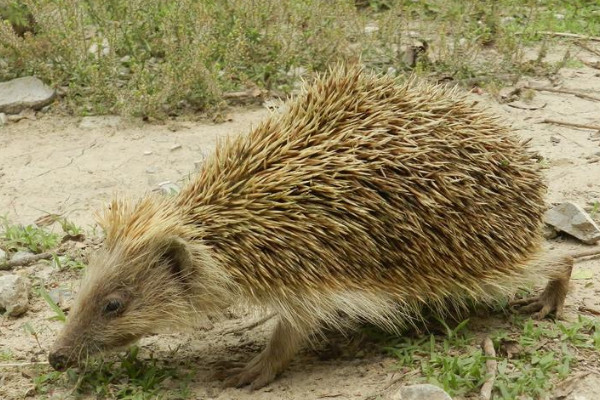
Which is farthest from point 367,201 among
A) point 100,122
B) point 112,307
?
point 100,122

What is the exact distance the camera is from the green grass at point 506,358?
176 inches

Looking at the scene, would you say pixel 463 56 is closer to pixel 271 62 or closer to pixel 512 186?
pixel 271 62

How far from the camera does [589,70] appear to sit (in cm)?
904

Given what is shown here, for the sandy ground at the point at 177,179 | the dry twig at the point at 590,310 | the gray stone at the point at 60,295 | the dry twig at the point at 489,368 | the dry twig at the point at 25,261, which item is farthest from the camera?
the dry twig at the point at 25,261

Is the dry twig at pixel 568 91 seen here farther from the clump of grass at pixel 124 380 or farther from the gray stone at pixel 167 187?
the clump of grass at pixel 124 380

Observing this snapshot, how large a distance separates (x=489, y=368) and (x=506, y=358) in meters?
0.19

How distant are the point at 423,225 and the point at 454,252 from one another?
25 centimetres

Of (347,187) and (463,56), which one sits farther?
(463,56)

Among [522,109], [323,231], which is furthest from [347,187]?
[522,109]

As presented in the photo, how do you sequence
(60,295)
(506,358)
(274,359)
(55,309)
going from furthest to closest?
(60,295) < (55,309) < (274,359) < (506,358)

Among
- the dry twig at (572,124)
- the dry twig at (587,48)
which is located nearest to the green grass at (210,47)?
the dry twig at (587,48)

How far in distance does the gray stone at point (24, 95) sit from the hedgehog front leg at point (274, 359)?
4601 millimetres

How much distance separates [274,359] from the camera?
4.84 metres

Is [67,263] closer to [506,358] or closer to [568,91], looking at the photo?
[506,358]
